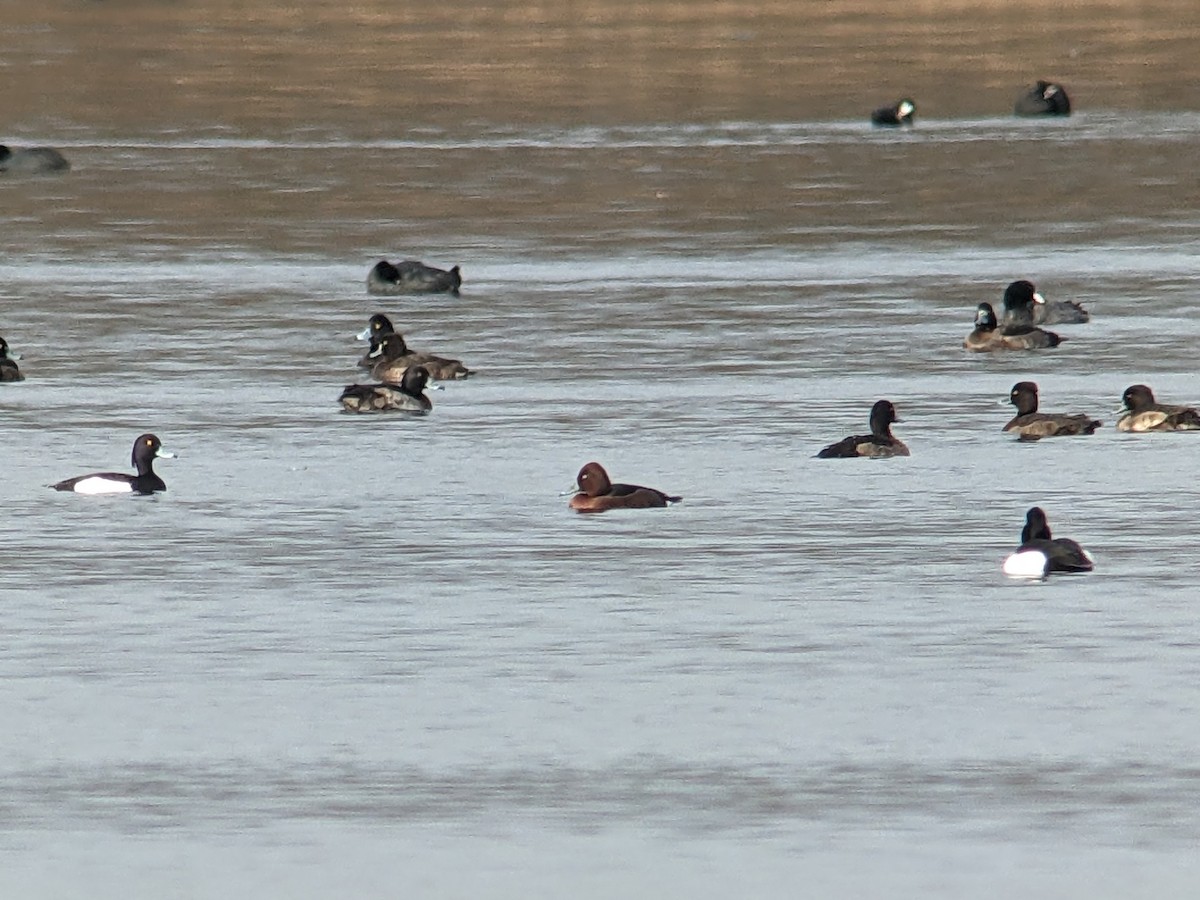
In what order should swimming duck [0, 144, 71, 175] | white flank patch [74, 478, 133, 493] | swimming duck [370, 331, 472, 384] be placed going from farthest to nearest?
swimming duck [0, 144, 71, 175] → swimming duck [370, 331, 472, 384] → white flank patch [74, 478, 133, 493]

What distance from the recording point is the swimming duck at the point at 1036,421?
20.2m

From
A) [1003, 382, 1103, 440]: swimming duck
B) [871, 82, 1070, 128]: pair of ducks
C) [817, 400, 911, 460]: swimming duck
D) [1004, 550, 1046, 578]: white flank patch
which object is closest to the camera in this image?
[1004, 550, 1046, 578]: white flank patch

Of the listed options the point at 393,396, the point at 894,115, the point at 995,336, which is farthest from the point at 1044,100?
the point at 393,396

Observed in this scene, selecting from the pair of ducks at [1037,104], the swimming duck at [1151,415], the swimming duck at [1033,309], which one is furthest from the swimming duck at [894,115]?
the swimming duck at [1151,415]

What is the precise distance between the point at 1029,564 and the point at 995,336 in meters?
9.88

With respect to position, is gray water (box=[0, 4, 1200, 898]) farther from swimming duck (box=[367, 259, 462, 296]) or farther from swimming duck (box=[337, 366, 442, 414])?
swimming duck (box=[367, 259, 462, 296])

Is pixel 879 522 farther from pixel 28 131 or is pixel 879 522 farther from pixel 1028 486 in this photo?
pixel 28 131

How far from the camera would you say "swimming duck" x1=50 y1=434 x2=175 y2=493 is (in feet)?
60.5

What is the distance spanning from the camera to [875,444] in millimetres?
19297

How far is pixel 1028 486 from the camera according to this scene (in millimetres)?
18562

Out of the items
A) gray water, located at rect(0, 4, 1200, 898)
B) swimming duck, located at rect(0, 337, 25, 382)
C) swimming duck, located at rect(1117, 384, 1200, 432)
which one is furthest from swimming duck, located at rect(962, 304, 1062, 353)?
swimming duck, located at rect(0, 337, 25, 382)

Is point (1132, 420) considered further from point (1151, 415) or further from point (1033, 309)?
point (1033, 309)

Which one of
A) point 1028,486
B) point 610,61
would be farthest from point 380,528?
point 610,61

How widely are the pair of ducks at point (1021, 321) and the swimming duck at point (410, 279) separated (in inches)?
217
